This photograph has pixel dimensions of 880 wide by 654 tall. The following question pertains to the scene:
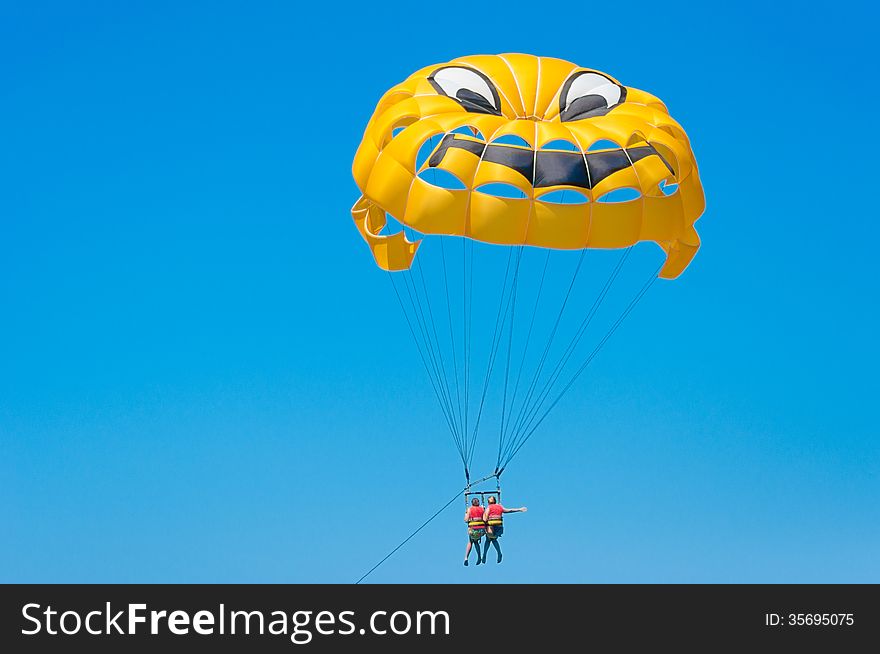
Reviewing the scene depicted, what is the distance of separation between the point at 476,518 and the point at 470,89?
25.4 ft

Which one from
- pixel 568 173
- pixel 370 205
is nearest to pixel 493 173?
pixel 568 173

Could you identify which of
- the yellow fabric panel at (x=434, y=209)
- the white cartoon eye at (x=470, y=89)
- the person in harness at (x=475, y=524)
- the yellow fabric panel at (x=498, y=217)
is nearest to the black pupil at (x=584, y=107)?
the white cartoon eye at (x=470, y=89)

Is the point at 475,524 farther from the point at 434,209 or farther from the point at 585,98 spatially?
the point at 585,98

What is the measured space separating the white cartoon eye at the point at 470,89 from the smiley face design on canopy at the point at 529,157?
2 centimetres

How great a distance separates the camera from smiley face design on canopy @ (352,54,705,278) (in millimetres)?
Answer: 36656

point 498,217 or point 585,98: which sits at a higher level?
point 585,98

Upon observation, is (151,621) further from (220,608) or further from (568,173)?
(568,173)

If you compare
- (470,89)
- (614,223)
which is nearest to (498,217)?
(614,223)

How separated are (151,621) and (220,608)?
1.26m

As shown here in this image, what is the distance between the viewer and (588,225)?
3716 cm

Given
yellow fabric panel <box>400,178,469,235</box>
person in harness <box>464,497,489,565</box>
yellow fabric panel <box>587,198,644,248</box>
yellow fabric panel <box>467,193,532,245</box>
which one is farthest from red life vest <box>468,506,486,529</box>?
yellow fabric panel <box>587,198,644,248</box>

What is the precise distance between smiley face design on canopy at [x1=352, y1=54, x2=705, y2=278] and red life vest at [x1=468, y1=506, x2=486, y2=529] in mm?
4721

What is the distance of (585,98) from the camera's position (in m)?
38.4

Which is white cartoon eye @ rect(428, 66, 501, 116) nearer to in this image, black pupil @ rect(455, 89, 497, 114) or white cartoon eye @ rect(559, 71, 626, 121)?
black pupil @ rect(455, 89, 497, 114)
